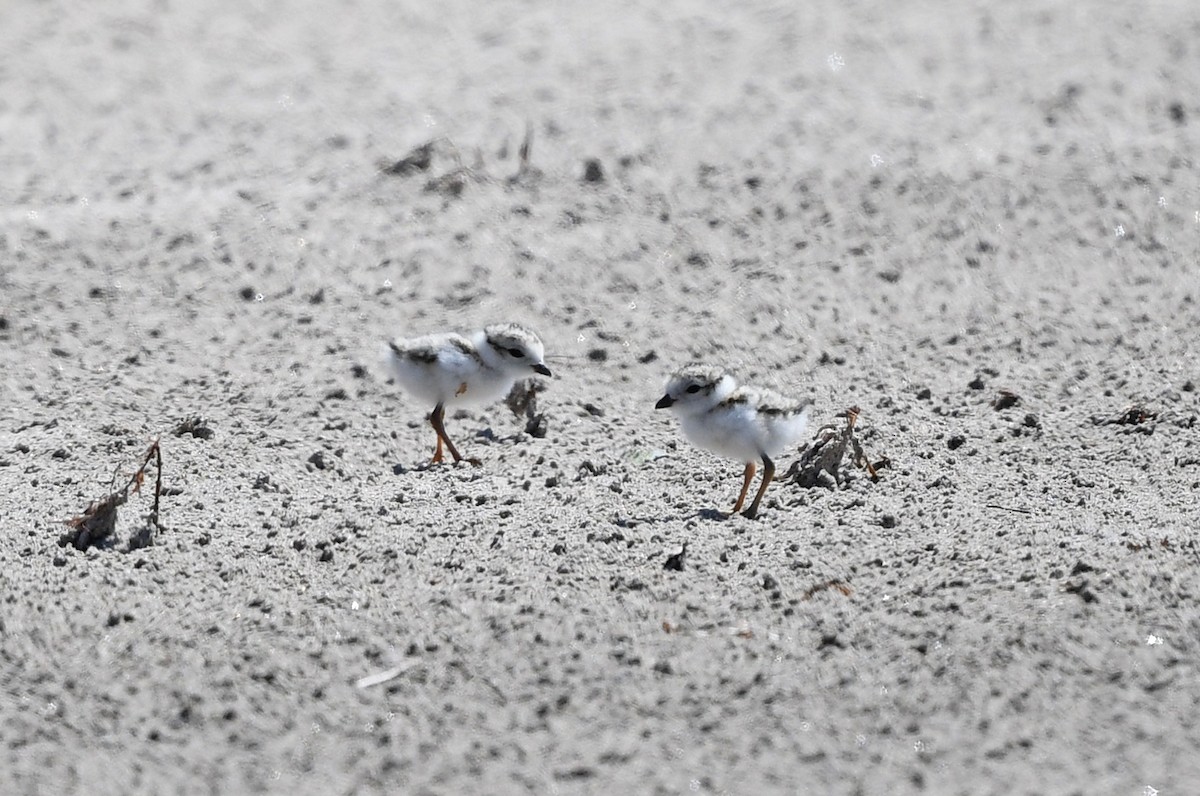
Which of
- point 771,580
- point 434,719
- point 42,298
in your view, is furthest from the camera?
point 42,298

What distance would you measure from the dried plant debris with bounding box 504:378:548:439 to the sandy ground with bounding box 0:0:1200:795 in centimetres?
7

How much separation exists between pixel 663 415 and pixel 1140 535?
2.98m

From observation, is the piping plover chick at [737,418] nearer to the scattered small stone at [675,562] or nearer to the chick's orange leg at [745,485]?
the chick's orange leg at [745,485]

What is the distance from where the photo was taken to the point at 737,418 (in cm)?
752

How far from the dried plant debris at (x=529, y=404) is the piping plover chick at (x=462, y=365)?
11 cm

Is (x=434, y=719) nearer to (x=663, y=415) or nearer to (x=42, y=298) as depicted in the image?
(x=663, y=415)

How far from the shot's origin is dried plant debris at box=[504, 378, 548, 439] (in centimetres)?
866

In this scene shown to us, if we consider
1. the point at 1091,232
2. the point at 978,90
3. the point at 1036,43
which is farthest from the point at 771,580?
the point at 1036,43

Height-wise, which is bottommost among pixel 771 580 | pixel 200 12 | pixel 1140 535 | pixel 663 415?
pixel 200 12

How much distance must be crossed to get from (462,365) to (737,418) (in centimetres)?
184

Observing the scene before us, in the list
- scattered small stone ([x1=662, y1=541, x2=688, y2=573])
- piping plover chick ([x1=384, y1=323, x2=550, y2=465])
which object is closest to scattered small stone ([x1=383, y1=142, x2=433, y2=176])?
piping plover chick ([x1=384, y1=323, x2=550, y2=465])

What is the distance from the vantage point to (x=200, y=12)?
15391 mm

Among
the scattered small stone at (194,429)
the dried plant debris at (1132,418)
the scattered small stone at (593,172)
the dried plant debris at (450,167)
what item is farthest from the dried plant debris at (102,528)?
the scattered small stone at (593,172)

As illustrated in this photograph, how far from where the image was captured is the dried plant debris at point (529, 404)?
341 inches
